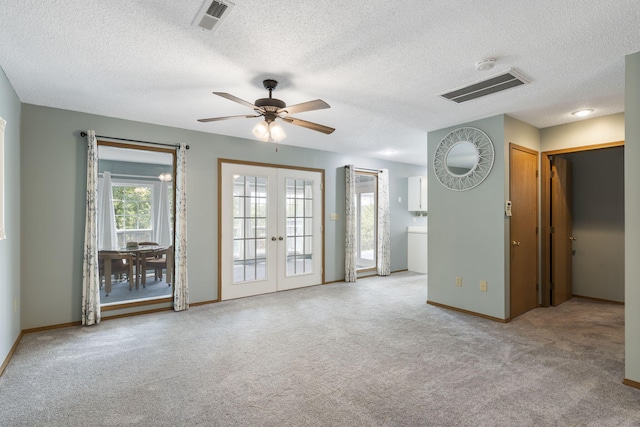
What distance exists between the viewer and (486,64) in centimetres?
267

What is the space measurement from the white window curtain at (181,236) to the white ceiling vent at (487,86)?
3.33m

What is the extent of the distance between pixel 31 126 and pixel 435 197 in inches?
194

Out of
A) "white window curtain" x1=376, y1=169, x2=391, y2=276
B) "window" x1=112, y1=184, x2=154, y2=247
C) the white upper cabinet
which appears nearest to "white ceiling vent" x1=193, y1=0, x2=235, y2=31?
"window" x1=112, y1=184, x2=154, y2=247

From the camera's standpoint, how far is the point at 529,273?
4.43 metres

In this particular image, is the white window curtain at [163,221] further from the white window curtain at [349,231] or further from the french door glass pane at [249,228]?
the white window curtain at [349,231]

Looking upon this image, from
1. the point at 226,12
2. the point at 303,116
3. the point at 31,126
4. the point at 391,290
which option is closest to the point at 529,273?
the point at 391,290

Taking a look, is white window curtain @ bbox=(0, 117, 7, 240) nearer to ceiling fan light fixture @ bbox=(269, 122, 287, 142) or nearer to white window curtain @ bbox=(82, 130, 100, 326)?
white window curtain @ bbox=(82, 130, 100, 326)

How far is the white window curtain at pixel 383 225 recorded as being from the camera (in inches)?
270

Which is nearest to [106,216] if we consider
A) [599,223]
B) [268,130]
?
[268,130]

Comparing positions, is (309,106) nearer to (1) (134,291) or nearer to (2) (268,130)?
(2) (268,130)

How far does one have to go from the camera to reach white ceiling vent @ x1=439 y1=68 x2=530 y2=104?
9.56 feet

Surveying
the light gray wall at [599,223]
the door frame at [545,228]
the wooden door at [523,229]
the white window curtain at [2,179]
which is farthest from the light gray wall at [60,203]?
the light gray wall at [599,223]

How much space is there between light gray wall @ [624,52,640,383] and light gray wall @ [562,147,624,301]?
301 centimetres

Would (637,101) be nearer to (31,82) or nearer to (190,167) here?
(190,167)
